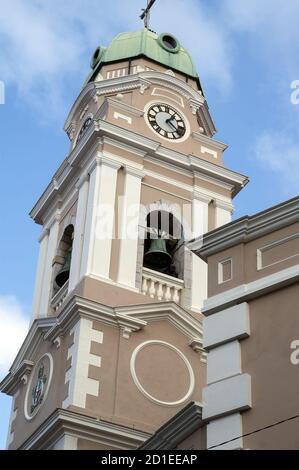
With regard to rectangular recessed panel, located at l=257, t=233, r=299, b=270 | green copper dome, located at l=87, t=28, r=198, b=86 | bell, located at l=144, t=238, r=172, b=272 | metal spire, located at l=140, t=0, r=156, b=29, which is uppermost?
metal spire, located at l=140, t=0, r=156, b=29

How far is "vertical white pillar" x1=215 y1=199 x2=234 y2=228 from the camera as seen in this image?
909 inches

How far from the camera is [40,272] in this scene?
77.1 ft

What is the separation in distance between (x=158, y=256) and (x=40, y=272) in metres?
3.46

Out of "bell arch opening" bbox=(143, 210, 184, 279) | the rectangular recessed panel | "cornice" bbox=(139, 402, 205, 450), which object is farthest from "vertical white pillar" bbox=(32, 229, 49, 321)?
the rectangular recessed panel

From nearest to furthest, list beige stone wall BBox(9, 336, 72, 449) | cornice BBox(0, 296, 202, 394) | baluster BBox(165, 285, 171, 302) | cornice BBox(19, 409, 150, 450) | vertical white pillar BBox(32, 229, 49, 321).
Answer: cornice BBox(19, 409, 150, 450) < beige stone wall BBox(9, 336, 72, 449) < cornice BBox(0, 296, 202, 394) < baluster BBox(165, 285, 171, 302) < vertical white pillar BBox(32, 229, 49, 321)

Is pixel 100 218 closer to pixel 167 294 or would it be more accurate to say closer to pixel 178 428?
pixel 167 294

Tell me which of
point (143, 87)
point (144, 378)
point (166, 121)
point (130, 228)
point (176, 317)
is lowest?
point (144, 378)

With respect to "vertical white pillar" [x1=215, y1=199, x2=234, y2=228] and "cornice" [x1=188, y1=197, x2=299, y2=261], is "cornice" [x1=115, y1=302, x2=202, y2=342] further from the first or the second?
"cornice" [x1=188, y1=197, x2=299, y2=261]

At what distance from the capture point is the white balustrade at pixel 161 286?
20.8 meters

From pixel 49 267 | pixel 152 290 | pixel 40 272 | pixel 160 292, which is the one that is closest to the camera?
pixel 152 290

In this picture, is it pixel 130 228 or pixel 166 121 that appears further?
pixel 166 121

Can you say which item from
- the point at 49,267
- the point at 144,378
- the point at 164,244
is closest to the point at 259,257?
the point at 144,378

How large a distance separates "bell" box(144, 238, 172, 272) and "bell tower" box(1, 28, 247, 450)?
38 millimetres

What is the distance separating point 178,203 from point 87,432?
7095 millimetres
